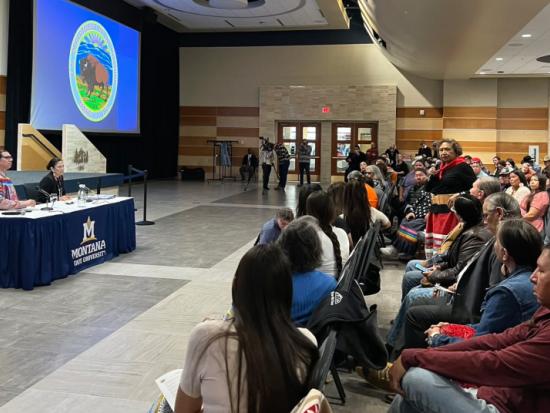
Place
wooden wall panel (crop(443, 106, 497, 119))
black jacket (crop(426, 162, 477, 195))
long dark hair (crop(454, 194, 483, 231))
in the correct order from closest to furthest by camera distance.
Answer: long dark hair (crop(454, 194, 483, 231)), black jacket (crop(426, 162, 477, 195)), wooden wall panel (crop(443, 106, 497, 119))

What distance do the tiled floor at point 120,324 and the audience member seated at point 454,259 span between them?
486 millimetres

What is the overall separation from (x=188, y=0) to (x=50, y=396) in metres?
15.1

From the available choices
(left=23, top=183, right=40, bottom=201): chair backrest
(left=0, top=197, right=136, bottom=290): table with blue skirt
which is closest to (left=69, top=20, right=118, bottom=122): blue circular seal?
(left=23, top=183, right=40, bottom=201): chair backrest

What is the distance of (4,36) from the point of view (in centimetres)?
1204

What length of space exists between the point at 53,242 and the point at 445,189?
3.92 metres

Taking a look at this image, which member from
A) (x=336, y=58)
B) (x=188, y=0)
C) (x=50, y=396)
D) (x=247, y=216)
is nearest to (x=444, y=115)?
(x=336, y=58)

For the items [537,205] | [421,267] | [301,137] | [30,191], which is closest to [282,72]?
[301,137]

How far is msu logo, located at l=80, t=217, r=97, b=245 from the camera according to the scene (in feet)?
20.1

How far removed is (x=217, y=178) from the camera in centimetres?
2150

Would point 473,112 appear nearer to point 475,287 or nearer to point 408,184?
point 408,184

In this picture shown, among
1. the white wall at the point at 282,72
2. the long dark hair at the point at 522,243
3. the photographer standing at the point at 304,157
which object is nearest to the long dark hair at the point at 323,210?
the long dark hair at the point at 522,243

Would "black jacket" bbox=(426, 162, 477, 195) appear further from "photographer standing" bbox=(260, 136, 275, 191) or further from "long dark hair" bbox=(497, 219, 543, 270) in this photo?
"photographer standing" bbox=(260, 136, 275, 191)

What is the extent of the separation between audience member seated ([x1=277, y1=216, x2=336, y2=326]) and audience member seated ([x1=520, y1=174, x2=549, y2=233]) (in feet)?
13.4

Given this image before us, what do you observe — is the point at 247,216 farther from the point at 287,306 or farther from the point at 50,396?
the point at 287,306
